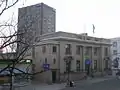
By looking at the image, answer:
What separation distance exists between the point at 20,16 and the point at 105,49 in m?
47.8

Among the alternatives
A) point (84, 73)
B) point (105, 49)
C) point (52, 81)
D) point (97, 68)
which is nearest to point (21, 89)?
point (52, 81)

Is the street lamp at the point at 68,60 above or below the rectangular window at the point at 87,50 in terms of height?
below

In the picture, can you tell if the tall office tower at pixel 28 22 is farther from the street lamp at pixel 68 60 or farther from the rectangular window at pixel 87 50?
the rectangular window at pixel 87 50

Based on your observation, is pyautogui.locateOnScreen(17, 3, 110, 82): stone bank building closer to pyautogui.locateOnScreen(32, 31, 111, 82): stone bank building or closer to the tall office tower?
pyautogui.locateOnScreen(32, 31, 111, 82): stone bank building

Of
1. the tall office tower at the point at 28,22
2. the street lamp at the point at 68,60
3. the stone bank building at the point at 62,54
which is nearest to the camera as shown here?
the tall office tower at the point at 28,22

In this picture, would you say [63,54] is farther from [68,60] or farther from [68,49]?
[68,49]

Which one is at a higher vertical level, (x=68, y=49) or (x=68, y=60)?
(x=68, y=49)

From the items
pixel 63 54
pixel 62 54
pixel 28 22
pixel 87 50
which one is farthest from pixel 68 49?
pixel 28 22

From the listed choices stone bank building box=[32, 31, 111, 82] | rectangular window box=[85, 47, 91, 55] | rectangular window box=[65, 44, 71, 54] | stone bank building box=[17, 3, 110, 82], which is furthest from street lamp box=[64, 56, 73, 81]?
rectangular window box=[85, 47, 91, 55]

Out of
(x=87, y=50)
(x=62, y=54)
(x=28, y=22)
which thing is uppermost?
(x=87, y=50)

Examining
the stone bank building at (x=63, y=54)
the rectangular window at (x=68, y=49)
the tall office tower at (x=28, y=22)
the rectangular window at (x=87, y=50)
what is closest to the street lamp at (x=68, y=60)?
the stone bank building at (x=63, y=54)

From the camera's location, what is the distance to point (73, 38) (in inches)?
1700

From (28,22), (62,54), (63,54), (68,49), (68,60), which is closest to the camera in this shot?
(28,22)

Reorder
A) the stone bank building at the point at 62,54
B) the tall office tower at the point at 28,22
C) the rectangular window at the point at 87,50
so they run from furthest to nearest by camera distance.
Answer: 1. the rectangular window at the point at 87,50
2. the stone bank building at the point at 62,54
3. the tall office tower at the point at 28,22
